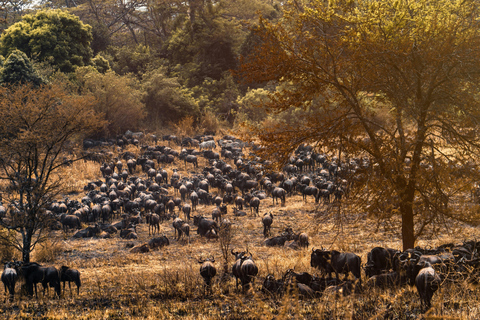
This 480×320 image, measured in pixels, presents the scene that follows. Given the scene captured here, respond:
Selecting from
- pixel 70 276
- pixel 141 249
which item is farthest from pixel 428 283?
pixel 141 249

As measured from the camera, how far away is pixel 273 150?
11.4 metres

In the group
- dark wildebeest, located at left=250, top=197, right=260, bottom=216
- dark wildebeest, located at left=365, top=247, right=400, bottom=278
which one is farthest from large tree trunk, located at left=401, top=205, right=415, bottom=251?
dark wildebeest, located at left=250, top=197, right=260, bottom=216

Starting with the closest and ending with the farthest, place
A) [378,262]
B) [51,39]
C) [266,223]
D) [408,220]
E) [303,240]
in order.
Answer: [378,262]
[408,220]
[303,240]
[266,223]
[51,39]

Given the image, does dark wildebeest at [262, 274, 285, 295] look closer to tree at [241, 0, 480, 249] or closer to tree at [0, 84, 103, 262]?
tree at [241, 0, 480, 249]

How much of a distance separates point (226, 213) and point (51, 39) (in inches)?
1148

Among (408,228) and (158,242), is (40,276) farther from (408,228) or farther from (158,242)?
(408,228)

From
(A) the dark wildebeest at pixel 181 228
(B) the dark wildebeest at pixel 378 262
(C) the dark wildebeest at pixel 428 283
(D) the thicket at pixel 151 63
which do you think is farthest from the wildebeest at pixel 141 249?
(D) the thicket at pixel 151 63

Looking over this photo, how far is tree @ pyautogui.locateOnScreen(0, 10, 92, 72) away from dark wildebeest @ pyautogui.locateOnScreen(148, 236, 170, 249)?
28.0 metres

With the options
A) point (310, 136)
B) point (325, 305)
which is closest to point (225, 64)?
point (310, 136)

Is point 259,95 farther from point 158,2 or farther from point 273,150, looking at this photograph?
point 273,150

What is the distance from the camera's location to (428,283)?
24.3 ft

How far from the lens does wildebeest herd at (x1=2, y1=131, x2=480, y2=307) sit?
9.48 meters

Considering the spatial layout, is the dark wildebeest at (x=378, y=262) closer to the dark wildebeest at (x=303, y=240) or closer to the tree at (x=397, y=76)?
the tree at (x=397, y=76)

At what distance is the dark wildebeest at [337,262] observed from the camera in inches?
404
